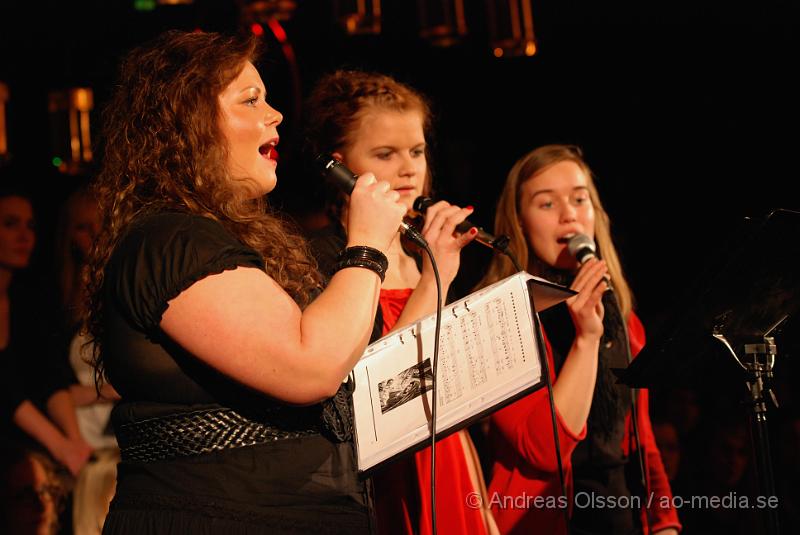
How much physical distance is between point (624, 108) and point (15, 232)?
3390mm

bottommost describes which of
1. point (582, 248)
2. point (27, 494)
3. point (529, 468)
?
point (27, 494)

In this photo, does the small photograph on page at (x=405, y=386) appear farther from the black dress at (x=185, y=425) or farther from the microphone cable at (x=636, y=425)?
the microphone cable at (x=636, y=425)

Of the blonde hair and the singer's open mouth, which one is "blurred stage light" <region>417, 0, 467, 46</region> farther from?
the singer's open mouth

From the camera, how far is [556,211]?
8.91 feet

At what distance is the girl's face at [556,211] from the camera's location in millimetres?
2697

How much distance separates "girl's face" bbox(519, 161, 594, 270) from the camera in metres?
2.70

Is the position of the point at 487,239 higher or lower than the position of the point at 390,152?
lower

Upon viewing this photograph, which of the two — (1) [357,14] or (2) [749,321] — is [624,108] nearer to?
(1) [357,14]

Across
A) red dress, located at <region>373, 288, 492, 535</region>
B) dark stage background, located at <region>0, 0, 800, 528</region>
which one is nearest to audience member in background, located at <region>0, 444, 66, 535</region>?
red dress, located at <region>373, 288, 492, 535</region>

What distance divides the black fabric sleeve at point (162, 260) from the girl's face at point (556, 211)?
1381 millimetres

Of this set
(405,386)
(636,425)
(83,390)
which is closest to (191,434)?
(405,386)

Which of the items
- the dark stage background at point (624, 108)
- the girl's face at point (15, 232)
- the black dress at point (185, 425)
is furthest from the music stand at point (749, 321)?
the dark stage background at point (624, 108)

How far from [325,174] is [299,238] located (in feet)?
0.59

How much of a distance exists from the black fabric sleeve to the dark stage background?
2990 mm
